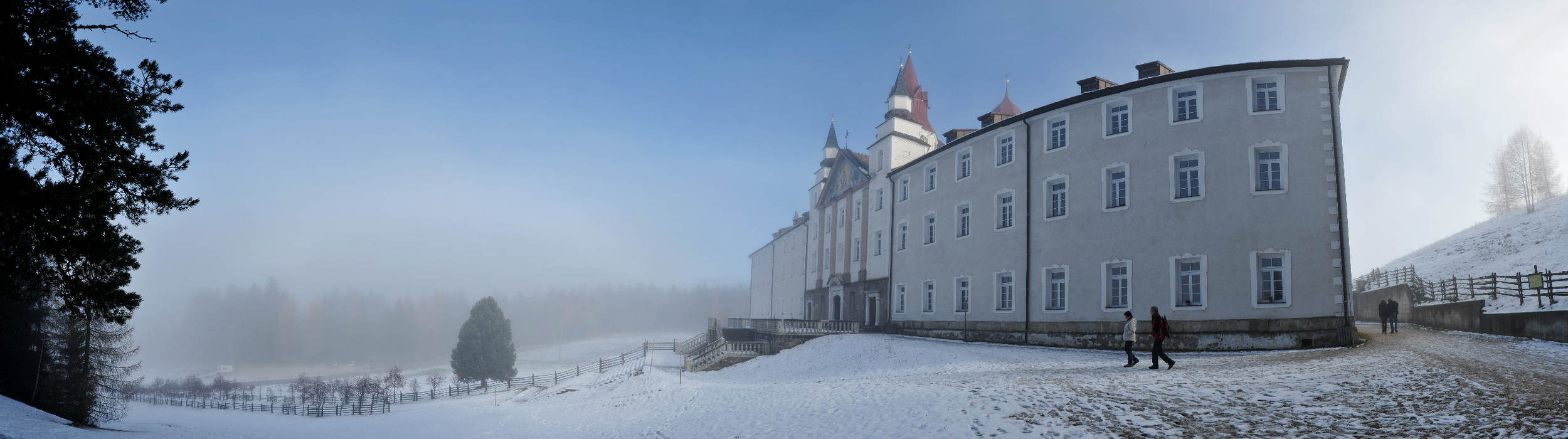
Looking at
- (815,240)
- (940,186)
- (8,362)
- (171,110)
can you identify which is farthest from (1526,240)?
(8,362)

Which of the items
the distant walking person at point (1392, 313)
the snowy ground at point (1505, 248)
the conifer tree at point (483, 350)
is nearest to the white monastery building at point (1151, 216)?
the distant walking person at point (1392, 313)

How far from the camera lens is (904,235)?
38781 millimetres

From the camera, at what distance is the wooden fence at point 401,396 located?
48969mm

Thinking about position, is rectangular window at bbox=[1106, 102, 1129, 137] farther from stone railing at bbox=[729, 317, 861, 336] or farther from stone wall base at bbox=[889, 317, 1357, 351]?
stone railing at bbox=[729, 317, 861, 336]

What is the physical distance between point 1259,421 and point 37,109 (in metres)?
17.1

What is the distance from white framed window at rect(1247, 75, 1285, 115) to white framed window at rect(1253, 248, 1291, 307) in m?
4.33

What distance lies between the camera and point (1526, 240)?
47781 millimetres

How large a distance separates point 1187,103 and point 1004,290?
9651mm

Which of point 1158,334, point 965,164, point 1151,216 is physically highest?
point 965,164

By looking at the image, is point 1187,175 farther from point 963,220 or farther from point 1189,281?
point 963,220

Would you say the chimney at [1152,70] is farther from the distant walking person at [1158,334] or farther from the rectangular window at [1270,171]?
the distant walking person at [1158,334]

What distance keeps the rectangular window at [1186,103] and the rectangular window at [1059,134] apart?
3.98 meters

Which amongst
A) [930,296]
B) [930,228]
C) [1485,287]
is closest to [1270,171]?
[1485,287]

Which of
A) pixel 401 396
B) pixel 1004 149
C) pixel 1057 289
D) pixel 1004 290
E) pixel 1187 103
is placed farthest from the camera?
pixel 401 396
